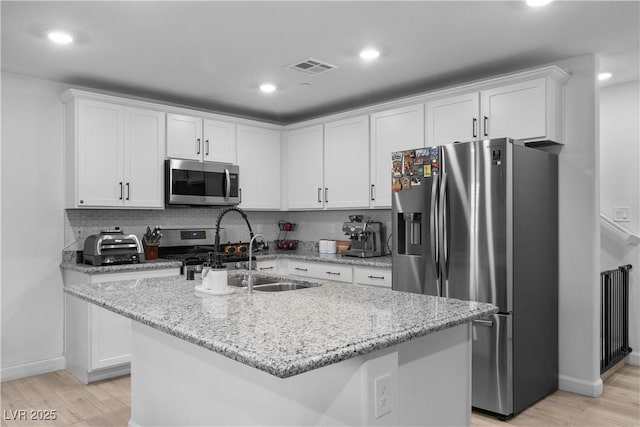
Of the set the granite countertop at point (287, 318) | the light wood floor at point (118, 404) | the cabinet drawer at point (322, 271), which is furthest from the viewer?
the cabinet drawer at point (322, 271)

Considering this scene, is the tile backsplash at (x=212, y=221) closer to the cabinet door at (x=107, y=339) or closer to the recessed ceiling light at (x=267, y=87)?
the cabinet door at (x=107, y=339)

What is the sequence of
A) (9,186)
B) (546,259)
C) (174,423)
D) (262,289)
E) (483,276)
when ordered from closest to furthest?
(174,423)
(262,289)
(483,276)
(546,259)
(9,186)

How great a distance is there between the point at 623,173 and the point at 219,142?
378 cm

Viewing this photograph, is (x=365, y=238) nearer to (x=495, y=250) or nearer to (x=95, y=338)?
(x=495, y=250)

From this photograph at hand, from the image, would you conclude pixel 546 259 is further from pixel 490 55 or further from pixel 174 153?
pixel 174 153

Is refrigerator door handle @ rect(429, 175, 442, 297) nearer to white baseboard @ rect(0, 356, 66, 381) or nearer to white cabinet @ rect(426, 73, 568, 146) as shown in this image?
white cabinet @ rect(426, 73, 568, 146)

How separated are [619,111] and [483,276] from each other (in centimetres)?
235

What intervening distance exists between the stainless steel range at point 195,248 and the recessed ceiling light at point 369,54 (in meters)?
2.17

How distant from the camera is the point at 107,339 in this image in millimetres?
3658

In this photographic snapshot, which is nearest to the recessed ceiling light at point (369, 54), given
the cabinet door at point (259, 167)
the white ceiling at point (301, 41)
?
the white ceiling at point (301, 41)

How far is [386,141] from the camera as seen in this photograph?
423 centimetres

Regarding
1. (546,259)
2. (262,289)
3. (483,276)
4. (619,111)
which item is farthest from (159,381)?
(619,111)

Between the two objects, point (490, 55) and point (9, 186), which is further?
point (9, 186)

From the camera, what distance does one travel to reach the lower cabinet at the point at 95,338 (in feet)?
11.8
